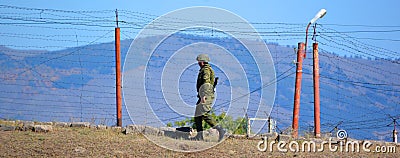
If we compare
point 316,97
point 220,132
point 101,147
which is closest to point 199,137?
point 220,132

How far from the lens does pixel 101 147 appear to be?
1414 cm

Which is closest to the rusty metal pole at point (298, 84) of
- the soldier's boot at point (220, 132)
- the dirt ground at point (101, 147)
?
the dirt ground at point (101, 147)

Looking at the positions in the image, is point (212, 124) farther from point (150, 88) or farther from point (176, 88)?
point (150, 88)

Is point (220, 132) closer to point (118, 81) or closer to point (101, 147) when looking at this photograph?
point (101, 147)

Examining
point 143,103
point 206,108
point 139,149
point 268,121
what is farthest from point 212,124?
point 268,121

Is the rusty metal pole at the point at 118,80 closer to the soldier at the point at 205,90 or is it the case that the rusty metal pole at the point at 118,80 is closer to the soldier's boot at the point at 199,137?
the soldier's boot at the point at 199,137

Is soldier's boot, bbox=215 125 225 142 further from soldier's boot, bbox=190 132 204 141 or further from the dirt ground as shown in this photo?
soldier's boot, bbox=190 132 204 141

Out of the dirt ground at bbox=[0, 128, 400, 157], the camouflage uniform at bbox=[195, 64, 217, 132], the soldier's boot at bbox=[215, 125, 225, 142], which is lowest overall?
the dirt ground at bbox=[0, 128, 400, 157]

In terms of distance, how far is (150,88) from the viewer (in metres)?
21.5

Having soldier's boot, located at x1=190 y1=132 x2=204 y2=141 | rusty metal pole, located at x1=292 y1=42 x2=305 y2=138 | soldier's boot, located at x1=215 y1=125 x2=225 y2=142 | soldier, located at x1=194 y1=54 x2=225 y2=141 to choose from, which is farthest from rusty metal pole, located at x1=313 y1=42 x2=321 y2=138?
soldier, located at x1=194 y1=54 x2=225 y2=141

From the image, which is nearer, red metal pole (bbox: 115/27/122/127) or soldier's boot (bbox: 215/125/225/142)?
soldier's boot (bbox: 215/125/225/142)

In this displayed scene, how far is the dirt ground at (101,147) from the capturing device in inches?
528

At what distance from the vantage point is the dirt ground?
44.0 feet

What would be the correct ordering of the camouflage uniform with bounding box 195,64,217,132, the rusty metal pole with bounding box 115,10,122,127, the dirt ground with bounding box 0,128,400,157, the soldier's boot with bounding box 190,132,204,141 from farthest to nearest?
the rusty metal pole with bounding box 115,10,122,127 → the soldier's boot with bounding box 190,132,204,141 → the camouflage uniform with bounding box 195,64,217,132 → the dirt ground with bounding box 0,128,400,157
